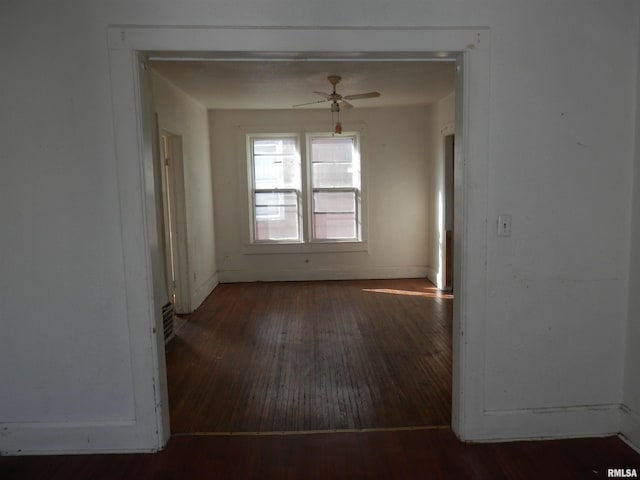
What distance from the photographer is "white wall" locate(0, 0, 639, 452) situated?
2.20m

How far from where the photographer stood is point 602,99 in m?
2.32

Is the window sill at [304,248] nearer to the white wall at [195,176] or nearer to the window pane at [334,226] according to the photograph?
the window pane at [334,226]

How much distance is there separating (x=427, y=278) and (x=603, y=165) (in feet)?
14.8

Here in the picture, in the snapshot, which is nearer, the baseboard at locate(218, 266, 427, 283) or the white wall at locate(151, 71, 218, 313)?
the white wall at locate(151, 71, 218, 313)

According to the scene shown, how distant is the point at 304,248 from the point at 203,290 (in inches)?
69.2

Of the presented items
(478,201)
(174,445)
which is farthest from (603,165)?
(174,445)

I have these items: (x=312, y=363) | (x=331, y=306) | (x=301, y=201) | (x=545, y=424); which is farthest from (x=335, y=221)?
(x=545, y=424)

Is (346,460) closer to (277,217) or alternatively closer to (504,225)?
(504,225)

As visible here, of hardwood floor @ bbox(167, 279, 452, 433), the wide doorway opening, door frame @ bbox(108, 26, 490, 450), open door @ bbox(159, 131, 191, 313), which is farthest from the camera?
open door @ bbox(159, 131, 191, 313)

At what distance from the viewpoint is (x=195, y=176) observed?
5.56 meters

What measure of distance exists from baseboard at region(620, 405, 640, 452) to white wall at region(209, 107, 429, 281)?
14.4 ft

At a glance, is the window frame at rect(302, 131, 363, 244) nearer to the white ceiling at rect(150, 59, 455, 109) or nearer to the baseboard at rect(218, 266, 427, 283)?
the baseboard at rect(218, 266, 427, 283)

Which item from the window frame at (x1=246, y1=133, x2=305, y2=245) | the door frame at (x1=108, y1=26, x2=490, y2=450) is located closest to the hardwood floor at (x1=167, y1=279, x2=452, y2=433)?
the door frame at (x1=108, y1=26, x2=490, y2=450)

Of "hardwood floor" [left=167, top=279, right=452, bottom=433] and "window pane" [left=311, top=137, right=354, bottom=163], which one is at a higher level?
"window pane" [left=311, top=137, right=354, bottom=163]
